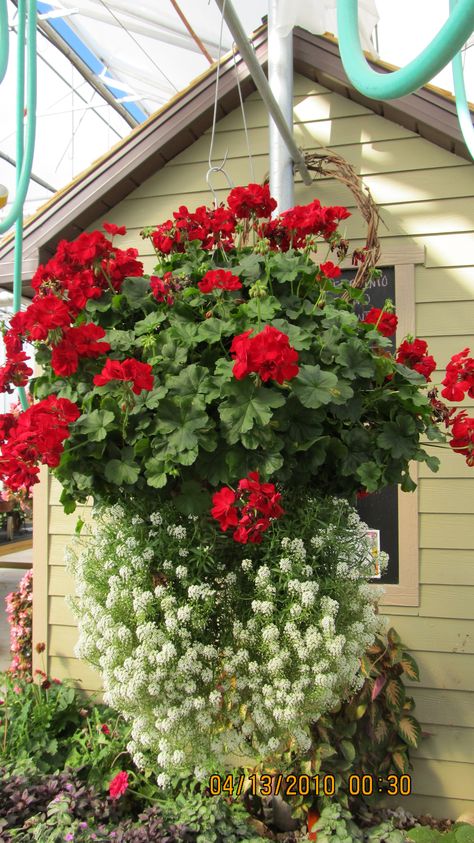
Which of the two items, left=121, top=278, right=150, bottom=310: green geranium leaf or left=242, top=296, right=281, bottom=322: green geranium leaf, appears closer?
left=242, top=296, right=281, bottom=322: green geranium leaf

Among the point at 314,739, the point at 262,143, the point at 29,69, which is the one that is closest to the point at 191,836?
the point at 314,739

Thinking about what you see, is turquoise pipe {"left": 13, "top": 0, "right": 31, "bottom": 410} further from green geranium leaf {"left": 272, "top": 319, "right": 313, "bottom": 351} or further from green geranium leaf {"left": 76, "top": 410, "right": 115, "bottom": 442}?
green geranium leaf {"left": 272, "top": 319, "right": 313, "bottom": 351}

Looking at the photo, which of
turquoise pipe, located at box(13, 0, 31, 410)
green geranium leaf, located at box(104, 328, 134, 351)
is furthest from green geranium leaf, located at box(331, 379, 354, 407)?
turquoise pipe, located at box(13, 0, 31, 410)

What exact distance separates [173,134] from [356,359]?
5.89 ft

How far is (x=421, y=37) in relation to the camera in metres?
5.15

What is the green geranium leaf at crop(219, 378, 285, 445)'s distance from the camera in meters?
1.17

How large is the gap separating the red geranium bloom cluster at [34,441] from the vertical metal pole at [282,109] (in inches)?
61.6

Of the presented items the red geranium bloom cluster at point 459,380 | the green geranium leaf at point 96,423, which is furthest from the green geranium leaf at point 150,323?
the red geranium bloom cluster at point 459,380

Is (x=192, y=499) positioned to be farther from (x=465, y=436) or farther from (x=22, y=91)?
(x=22, y=91)

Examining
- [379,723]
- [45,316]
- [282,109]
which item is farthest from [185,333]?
[379,723]

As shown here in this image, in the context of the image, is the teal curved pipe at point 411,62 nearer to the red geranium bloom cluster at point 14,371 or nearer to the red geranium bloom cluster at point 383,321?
the red geranium bloom cluster at point 383,321

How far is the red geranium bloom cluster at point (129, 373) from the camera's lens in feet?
3.79

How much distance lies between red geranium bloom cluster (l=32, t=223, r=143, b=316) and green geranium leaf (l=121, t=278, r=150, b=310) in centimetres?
2
